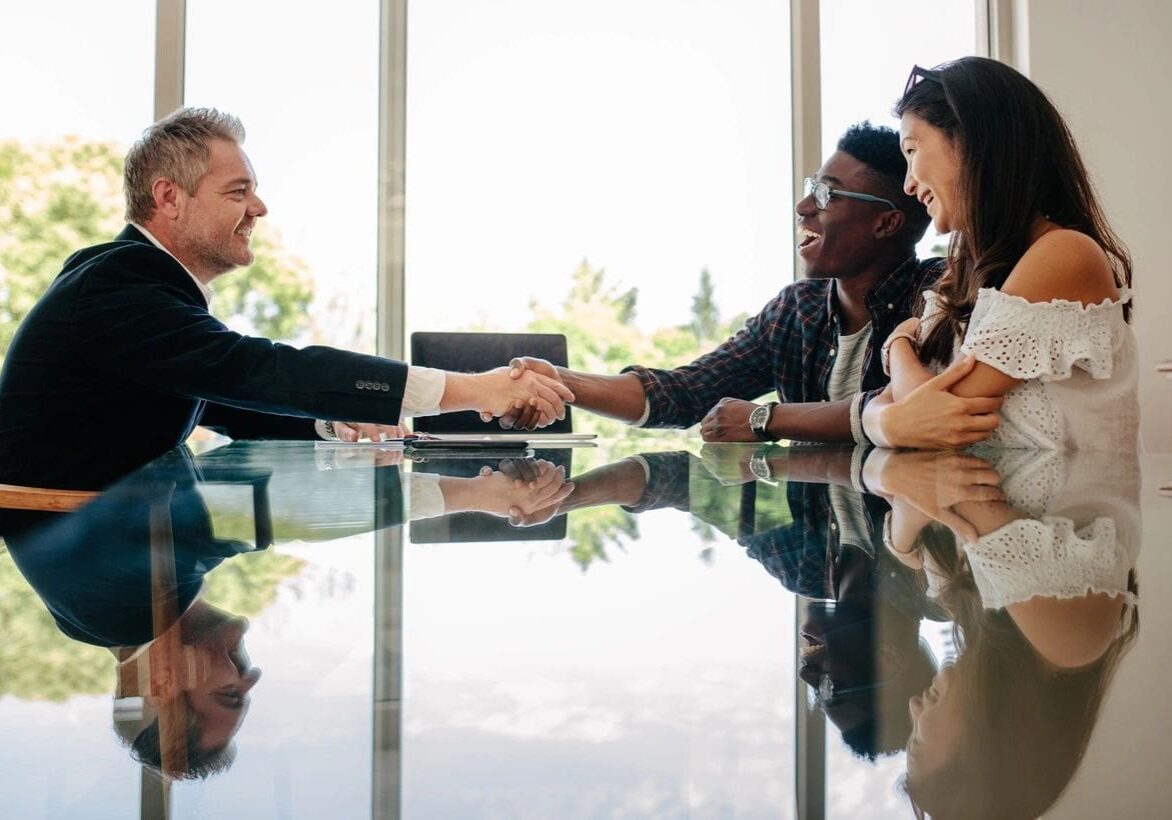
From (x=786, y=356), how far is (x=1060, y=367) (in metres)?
1.09

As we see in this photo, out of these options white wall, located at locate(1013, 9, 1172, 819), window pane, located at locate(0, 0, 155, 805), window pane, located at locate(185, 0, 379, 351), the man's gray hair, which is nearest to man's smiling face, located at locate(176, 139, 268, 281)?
the man's gray hair

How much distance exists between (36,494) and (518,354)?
2.12m

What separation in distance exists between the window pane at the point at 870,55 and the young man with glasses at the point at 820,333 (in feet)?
6.39

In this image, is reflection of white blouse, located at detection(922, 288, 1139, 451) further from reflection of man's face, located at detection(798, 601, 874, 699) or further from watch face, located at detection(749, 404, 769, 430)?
reflection of man's face, located at detection(798, 601, 874, 699)

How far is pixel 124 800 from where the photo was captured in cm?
23

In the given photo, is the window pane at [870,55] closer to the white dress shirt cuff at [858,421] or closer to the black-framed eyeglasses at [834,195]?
the black-framed eyeglasses at [834,195]

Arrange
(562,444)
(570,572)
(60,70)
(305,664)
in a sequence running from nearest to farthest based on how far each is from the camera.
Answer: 1. (305,664)
2. (570,572)
3. (562,444)
4. (60,70)

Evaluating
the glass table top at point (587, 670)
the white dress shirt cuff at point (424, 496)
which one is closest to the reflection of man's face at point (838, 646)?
the glass table top at point (587, 670)

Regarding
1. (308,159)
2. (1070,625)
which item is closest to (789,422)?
(1070,625)

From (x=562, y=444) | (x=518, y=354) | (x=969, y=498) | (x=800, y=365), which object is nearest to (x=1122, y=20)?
(x=800, y=365)

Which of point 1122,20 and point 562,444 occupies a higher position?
point 1122,20

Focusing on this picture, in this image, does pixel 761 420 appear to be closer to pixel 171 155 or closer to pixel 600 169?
pixel 171 155

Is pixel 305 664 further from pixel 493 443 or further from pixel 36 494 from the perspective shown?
pixel 493 443

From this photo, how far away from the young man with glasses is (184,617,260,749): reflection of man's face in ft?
5.91
